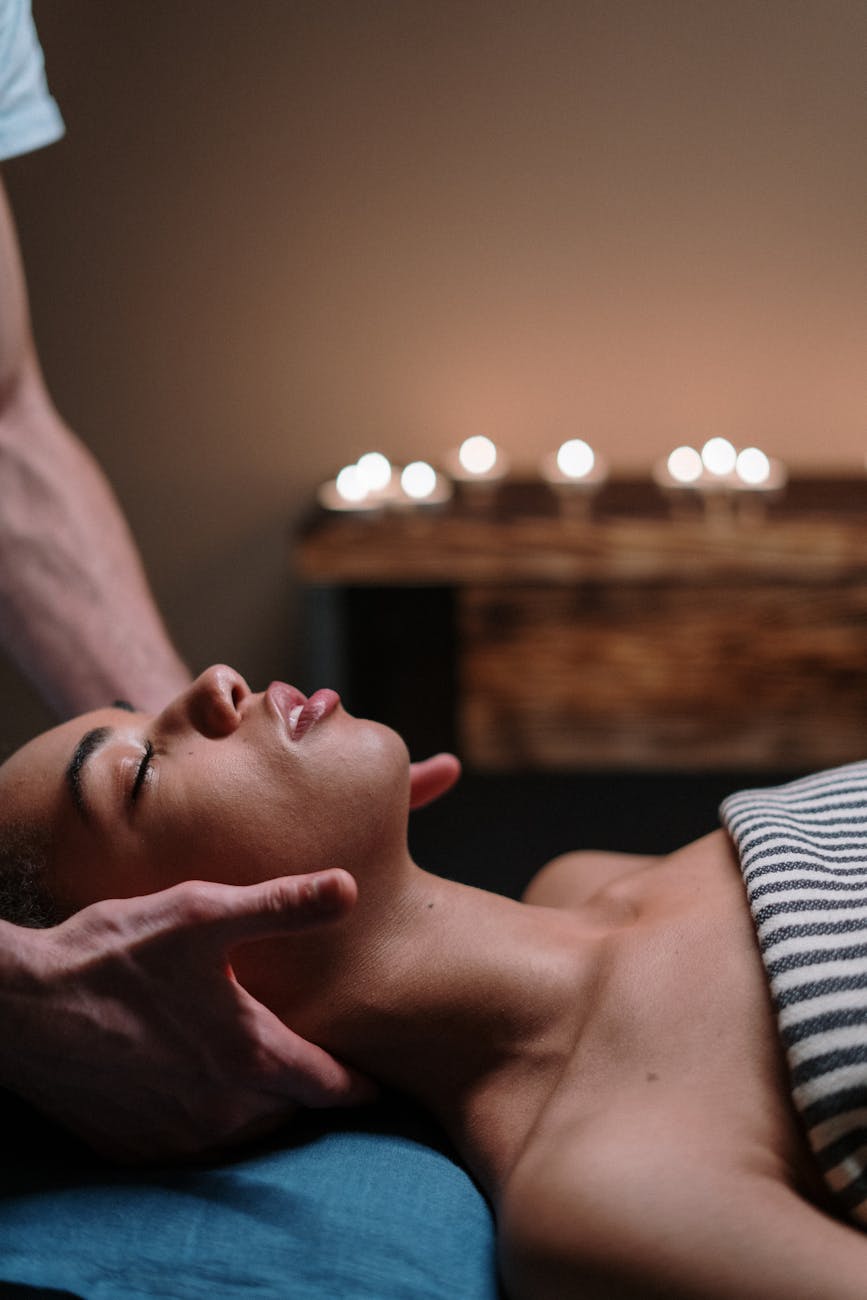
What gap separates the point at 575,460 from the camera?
2783 mm

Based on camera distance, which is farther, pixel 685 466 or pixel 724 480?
pixel 685 466

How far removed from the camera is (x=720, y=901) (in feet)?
3.69

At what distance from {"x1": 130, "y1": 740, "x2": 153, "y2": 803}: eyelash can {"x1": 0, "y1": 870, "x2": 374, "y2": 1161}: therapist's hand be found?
0.44ft

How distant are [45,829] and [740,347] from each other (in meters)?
2.36

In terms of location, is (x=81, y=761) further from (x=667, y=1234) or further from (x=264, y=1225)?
(x=667, y=1234)

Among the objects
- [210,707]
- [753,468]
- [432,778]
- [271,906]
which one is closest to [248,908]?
[271,906]

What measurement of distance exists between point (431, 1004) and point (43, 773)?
A: 394 millimetres

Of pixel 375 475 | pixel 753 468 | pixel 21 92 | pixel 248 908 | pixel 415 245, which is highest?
pixel 21 92

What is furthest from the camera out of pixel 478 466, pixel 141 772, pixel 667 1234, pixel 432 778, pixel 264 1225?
pixel 478 466

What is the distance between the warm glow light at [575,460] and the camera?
2779 mm

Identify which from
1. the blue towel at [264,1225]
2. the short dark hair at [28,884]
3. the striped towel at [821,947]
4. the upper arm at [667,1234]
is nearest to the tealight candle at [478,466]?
the striped towel at [821,947]

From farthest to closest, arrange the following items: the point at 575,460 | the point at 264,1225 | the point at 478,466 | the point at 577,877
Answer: the point at 478,466 → the point at 575,460 → the point at 577,877 → the point at 264,1225

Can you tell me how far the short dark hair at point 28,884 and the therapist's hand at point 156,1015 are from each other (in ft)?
0.39

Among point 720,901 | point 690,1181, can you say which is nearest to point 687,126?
point 720,901
